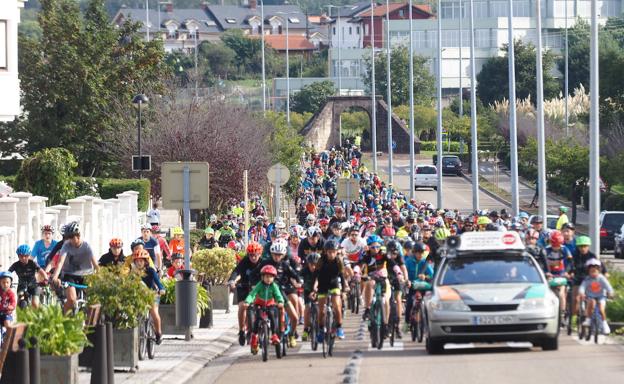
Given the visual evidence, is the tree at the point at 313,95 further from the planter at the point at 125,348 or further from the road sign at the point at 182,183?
the planter at the point at 125,348

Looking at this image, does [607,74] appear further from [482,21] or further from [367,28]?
[367,28]

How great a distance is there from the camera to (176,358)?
22875 millimetres

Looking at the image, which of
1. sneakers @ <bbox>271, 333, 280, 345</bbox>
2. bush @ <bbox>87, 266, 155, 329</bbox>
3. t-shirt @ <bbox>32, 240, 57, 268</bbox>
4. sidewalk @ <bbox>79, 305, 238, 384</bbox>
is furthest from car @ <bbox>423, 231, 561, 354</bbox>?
t-shirt @ <bbox>32, 240, 57, 268</bbox>

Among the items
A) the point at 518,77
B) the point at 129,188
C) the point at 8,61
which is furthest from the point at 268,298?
the point at 518,77

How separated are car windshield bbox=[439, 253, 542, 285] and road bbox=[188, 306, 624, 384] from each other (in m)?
0.97

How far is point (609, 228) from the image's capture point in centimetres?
5525

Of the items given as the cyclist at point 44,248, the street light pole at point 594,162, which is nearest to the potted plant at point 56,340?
the cyclist at point 44,248

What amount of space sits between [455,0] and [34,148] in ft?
274

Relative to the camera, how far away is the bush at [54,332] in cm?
1703

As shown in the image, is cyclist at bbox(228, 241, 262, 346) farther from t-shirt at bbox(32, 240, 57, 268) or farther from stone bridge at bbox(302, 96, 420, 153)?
stone bridge at bbox(302, 96, 420, 153)

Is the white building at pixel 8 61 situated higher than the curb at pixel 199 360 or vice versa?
the white building at pixel 8 61

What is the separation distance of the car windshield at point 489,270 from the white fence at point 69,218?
9539 millimetres

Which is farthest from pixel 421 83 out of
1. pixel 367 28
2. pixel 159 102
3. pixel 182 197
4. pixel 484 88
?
pixel 182 197

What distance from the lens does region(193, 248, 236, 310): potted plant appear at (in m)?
31.6
